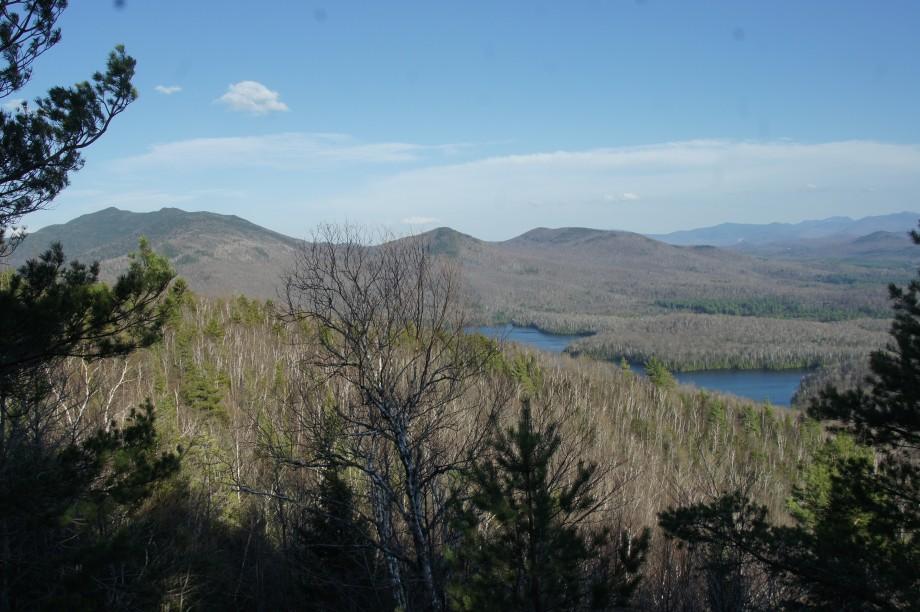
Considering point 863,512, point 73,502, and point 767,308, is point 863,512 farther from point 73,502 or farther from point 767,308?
point 767,308

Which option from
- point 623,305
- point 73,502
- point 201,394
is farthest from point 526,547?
point 623,305

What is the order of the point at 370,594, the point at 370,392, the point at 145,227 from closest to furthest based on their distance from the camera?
the point at 370,392
the point at 370,594
the point at 145,227

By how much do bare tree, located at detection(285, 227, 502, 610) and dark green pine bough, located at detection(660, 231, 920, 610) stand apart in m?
3.31

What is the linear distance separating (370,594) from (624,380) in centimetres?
4141

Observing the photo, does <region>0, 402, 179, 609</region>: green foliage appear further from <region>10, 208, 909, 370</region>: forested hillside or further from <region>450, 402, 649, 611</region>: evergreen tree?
<region>10, 208, 909, 370</region>: forested hillside

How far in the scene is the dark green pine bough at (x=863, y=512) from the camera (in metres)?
6.57

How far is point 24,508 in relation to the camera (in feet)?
17.7

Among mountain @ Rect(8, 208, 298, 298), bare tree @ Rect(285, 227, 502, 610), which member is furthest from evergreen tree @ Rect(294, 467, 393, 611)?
mountain @ Rect(8, 208, 298, 298)

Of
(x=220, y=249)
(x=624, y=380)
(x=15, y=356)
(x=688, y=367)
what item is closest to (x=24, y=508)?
(x=15, y=356)

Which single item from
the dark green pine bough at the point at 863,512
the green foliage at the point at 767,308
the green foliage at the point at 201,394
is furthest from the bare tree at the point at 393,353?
the green foliage at the point at 767,308

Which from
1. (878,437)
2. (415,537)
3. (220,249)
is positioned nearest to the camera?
(878,437)

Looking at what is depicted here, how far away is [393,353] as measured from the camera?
8.98m

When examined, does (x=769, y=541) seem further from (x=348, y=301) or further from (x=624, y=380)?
(x=624, y=380)

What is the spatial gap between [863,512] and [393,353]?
6283mm
